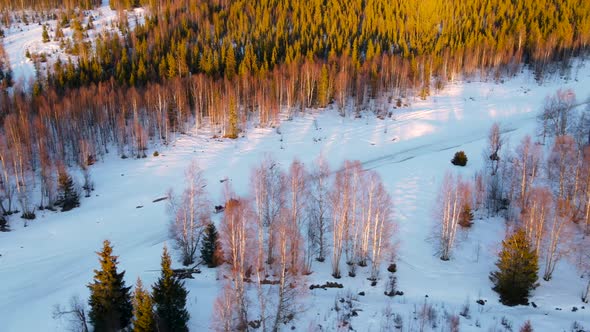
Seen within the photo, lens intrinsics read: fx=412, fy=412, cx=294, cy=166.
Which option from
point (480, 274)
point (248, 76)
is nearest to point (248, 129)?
point (248, 76)

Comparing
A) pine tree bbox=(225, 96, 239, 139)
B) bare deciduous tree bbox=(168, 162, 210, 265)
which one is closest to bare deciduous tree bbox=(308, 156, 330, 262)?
bare deciduous tree bbox=(168, 162, 210, 265)

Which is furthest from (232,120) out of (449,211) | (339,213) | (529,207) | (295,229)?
(529,207)

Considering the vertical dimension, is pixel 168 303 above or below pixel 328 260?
above

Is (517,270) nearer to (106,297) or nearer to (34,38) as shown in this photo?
(106,297)

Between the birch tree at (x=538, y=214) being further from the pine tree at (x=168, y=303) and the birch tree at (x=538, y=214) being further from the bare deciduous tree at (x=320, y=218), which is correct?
the pine tree at (x=168, y=303)

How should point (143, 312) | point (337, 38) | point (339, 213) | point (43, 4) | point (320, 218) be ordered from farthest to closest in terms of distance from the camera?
point (43, 4), point (337, 38), point (320, 218), point (339, 213), point (143, 312)

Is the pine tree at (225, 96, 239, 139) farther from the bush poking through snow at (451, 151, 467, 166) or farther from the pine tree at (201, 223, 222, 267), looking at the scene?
the pine tree at (201, 223, 222, 267)

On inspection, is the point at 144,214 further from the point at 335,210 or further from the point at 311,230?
the point at 335,210

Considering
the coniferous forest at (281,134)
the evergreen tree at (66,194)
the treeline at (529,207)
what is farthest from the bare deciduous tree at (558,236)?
the evergreen tree at (66,194)
